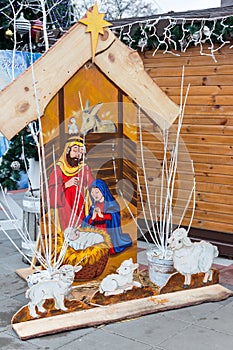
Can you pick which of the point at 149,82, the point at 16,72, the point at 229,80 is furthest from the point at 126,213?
the point at 16,72

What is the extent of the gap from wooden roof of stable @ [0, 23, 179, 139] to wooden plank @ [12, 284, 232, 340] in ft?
4.87

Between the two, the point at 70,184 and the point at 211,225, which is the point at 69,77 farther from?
the point at 211,225

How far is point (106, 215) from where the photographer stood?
471 centimetres

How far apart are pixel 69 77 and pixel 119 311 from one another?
1999 mm

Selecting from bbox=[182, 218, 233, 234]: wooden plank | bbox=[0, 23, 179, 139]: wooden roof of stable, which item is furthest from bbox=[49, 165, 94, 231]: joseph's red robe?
bbox=[182, 218, 233, 234]: wooden plank

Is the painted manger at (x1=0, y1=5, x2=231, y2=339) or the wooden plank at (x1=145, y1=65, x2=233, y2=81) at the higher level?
the wooden plank at (x1=145, y1=65, x2=233, y2=81)

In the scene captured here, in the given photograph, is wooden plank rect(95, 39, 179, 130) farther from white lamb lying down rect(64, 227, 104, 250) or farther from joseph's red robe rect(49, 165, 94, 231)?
white lamb lying down rect(64, 227, 104, 250)

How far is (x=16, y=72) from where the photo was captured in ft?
28.7

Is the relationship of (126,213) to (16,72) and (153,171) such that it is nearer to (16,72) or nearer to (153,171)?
(153,171)

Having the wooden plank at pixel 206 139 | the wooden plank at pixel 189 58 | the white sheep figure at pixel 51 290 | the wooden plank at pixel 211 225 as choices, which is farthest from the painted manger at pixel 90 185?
the wooden plank at pixel 189 58

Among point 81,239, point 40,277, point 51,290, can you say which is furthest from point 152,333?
point 81,239

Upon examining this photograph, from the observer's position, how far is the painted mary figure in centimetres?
465

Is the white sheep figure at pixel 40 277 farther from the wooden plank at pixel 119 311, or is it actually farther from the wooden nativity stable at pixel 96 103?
the wooden nativity stable at pixel 96 103

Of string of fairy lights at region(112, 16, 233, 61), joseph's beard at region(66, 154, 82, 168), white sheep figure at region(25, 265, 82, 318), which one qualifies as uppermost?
string of fairy lights at region(112, 16, 233, 61)
